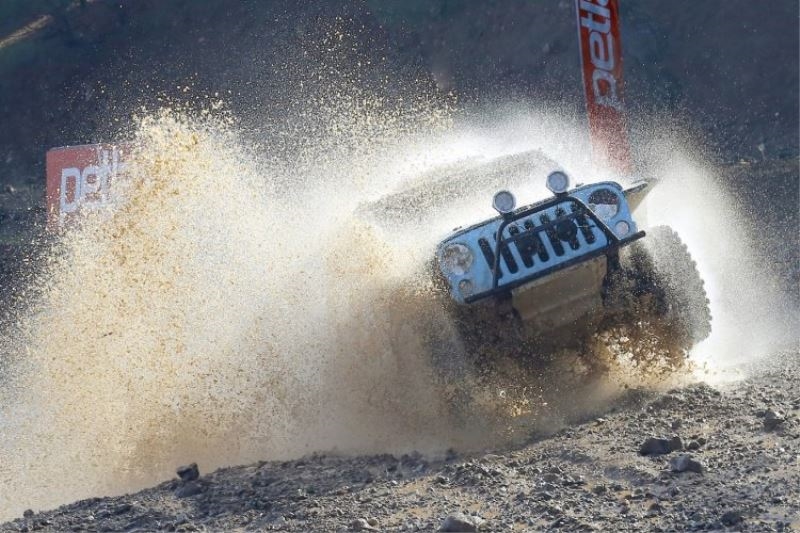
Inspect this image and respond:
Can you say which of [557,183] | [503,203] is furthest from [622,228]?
[503,203]

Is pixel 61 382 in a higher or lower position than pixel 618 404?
higher

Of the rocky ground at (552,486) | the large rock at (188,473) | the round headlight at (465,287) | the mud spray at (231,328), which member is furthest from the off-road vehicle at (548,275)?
the large rock at (188,473)

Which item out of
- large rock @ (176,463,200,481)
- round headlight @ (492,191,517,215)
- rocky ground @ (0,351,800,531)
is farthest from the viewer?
round headlight @ (492,191,517,215)

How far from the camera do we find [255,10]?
26312 mm

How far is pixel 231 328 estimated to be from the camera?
9875 mm

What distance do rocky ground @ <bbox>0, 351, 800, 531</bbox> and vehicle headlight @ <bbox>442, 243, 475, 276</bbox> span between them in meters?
1.36

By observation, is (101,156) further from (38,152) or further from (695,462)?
(695,462)

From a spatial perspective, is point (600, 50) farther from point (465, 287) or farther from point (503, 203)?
point (465, 287)

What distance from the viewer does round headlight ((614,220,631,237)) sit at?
27.5 ft

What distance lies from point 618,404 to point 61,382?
4.93 meters

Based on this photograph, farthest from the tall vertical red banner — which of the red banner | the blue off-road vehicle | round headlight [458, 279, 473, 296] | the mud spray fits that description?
round headlight [458, 279, 473, 296]

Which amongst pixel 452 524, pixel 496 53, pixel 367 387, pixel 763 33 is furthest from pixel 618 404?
pixel 496 53

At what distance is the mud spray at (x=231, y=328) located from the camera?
8672mm

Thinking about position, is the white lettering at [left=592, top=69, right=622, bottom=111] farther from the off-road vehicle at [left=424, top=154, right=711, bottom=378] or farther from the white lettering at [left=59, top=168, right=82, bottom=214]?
the off-road vehicle at [left=424, top=154, right=711, bottom=378]
